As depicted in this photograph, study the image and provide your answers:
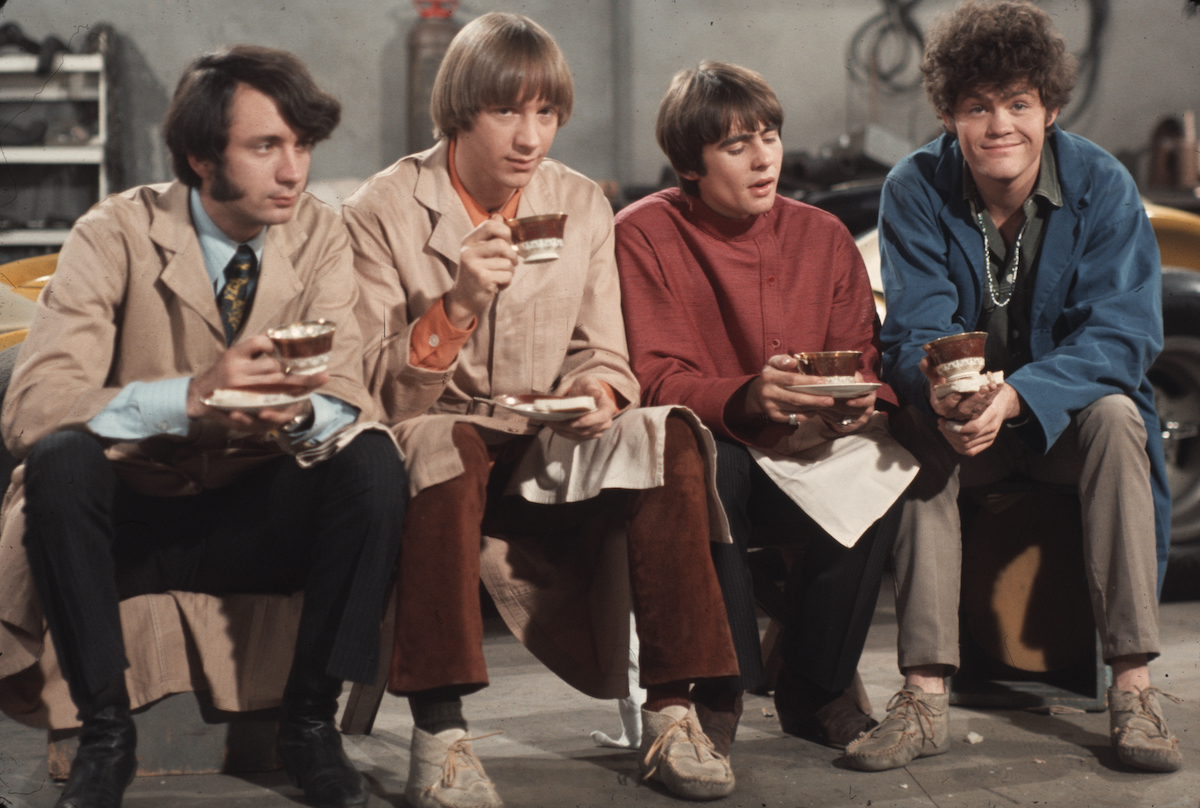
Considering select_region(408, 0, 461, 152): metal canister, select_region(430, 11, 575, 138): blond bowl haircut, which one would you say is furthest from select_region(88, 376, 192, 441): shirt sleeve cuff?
select_region(408, 0, 461, 152): metal canister

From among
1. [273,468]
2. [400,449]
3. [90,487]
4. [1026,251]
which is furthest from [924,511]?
[90,487]

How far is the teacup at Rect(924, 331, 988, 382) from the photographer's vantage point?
2352 mm

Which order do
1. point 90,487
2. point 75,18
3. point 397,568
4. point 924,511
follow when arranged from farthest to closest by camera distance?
point 75,18
point 924,511
point 397,568
point 90,487

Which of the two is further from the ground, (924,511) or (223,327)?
(223,327)

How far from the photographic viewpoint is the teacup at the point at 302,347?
6.39 ft

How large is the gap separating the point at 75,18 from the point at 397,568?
8129 mm

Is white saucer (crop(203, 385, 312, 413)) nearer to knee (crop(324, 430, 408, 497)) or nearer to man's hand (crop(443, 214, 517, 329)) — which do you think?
knee (crop(324, 430, 408, 497))

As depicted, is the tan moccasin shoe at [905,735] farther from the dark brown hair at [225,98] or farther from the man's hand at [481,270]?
the dark brown hair at [225,98]

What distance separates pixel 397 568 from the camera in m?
2.18

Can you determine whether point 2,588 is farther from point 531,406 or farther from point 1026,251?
point 1026,251

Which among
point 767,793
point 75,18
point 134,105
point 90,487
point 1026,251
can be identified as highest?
point 75,18

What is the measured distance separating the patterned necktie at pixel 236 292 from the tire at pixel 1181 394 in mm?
2846

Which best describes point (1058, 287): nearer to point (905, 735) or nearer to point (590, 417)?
point (905, 735)

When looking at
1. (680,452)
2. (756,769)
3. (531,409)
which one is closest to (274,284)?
(531,409)
